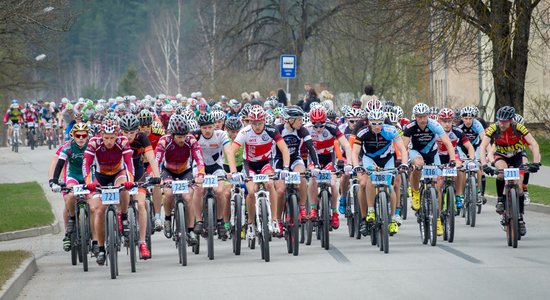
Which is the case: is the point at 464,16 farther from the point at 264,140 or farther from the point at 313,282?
the point at 313,282

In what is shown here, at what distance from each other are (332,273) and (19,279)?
3.38m

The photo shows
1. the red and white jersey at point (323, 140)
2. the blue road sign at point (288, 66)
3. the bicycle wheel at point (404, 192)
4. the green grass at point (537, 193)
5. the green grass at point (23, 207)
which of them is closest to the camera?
the red and white jersey at point (323, 140)

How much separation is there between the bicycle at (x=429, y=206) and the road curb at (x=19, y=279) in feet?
16.8

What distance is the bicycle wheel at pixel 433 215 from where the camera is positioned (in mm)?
16094

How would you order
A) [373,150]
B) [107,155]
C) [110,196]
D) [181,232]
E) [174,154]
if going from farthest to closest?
[373,150]
[174,154]
[181,232]
[107,155]
[110,196]

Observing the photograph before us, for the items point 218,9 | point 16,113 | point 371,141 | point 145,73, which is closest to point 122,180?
point 371,141

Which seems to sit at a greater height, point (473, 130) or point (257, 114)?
point (257, 114)

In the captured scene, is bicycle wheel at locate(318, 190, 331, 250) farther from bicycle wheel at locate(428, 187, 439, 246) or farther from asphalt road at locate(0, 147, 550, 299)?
bicycle wheel at locate(428, 187, 439, 246)

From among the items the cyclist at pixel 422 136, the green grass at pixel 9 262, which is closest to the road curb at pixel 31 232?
the green grass at pixel 9 262

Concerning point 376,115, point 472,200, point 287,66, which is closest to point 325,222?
point 376,115

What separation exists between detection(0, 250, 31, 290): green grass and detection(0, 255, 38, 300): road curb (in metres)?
0.06

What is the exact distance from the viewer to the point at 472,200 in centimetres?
1920

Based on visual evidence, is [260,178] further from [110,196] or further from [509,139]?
[509,139]

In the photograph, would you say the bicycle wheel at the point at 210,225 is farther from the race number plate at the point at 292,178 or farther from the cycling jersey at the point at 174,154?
the race number plate at the point at 292,178
